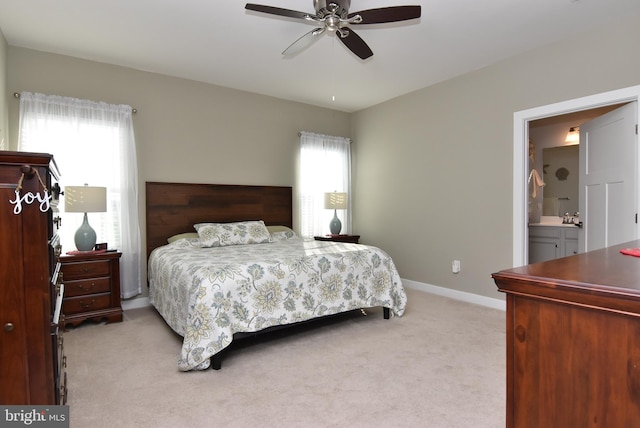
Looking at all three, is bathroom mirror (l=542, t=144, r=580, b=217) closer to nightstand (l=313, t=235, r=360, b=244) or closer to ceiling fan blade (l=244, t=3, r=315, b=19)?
nightstand (l=313, t=235, r=360, b=244)

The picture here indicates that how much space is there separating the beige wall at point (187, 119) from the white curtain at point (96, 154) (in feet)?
0.42

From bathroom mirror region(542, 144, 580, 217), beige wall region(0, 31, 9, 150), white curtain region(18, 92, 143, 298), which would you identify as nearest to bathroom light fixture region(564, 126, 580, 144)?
bathroom mirror region(542, 144, 580, 217)

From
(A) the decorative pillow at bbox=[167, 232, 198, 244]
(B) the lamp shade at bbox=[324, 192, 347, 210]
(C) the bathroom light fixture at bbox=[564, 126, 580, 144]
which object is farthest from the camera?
(B) the lamp shade at bbox=[324, 192, 347, 210]

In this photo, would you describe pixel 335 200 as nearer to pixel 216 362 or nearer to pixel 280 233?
pixel 280 233

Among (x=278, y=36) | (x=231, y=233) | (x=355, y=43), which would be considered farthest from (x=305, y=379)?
(x=278, y=36)

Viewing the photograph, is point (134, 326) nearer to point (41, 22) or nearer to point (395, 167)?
point (41, 22)

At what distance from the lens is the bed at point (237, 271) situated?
Answer: 2.45 metres

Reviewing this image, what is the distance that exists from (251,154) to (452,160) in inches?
100.0

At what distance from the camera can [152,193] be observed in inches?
156

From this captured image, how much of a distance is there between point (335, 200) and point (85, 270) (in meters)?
3.08

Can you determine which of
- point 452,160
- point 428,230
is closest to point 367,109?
point 452,160

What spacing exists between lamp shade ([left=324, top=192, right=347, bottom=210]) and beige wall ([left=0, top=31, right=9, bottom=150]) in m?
3.47

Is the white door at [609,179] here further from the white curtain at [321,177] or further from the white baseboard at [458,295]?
the white curtain at [321,177]

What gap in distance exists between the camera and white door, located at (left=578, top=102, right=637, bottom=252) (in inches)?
114
